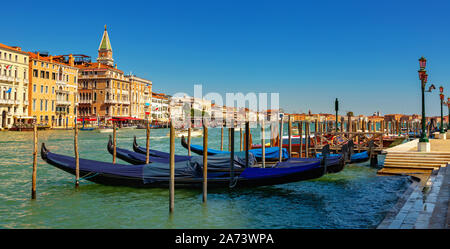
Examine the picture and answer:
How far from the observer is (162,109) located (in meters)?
81.2

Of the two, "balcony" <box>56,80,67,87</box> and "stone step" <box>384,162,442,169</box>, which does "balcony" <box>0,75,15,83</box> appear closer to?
"balcony" <box>56,80,67,87</box>

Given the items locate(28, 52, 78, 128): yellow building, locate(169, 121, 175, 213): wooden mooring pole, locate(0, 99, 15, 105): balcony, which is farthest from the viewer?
locate(28, 52, 78, 128): yellow building

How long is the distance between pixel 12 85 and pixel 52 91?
6.69 meters

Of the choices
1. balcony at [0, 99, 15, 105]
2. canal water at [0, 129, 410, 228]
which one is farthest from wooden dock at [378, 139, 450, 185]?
balcony at [0, 99, 15, 105]

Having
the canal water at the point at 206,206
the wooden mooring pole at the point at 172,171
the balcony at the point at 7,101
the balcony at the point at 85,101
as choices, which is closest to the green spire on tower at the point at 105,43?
the balcony at the point at 85,101

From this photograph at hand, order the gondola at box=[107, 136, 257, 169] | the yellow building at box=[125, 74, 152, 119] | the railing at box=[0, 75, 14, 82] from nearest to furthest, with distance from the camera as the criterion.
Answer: the gondola at box=[107, 136, 257, 169], the railing at box=[0, 75, 14, 82], the yellow building at box=[125, 74, 152, 119]

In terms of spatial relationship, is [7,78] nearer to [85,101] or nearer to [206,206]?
[85,101]

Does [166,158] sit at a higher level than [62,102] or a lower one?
lower

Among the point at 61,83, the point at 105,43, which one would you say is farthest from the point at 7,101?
the point at 105,43

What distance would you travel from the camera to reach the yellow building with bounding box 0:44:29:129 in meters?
38.4

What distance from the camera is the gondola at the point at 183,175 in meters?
8.21

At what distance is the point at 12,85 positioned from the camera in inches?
1545

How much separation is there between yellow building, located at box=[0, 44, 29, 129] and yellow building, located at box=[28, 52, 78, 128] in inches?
63.3

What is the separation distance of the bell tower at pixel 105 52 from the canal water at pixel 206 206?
206 feet
